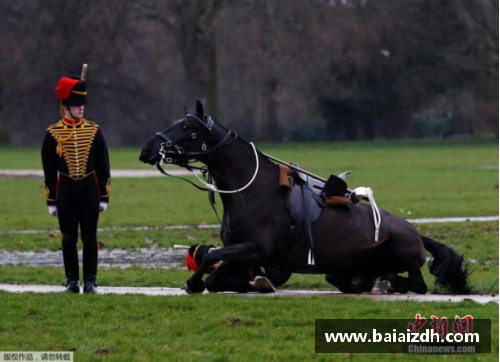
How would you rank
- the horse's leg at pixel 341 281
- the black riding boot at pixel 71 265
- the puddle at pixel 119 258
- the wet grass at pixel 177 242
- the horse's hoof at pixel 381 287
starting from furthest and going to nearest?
the puddle at pixel 119 258
the wet grass at pixel 177 242
the horse's leg at pixel 341 281
the horse's hoof at pixel 381 287
the black riding boot at pixel 71 265

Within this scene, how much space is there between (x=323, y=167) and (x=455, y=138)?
22290mm

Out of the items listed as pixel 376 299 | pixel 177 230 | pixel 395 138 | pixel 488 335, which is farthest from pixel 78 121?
pixel 395 138

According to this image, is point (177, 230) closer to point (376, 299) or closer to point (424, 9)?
point (376, 299)

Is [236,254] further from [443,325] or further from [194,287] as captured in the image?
[443,325]

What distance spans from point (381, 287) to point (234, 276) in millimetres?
1365

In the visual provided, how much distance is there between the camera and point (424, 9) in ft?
173

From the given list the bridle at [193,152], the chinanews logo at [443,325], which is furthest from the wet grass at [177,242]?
the chinanews logo at [443,325]

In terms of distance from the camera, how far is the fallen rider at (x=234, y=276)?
36.6 ft

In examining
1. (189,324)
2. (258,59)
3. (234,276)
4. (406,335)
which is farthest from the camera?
(258,59)

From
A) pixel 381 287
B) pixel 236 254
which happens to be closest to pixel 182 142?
pixel 236 254

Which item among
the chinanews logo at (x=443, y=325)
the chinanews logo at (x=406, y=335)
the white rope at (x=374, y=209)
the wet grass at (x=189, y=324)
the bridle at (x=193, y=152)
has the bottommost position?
the wet grass at (x=189, y=324)

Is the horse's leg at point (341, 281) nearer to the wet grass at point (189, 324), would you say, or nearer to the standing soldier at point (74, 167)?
the wet grass at point (189, 324)

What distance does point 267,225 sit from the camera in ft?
36.0

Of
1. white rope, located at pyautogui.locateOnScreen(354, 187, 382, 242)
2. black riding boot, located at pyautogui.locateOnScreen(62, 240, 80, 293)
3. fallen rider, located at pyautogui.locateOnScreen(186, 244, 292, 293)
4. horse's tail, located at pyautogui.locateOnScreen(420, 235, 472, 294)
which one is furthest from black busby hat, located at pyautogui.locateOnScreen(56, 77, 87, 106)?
horse's tail, located at pyautogui.locateOnScreen(420, 235, 472, 294)
